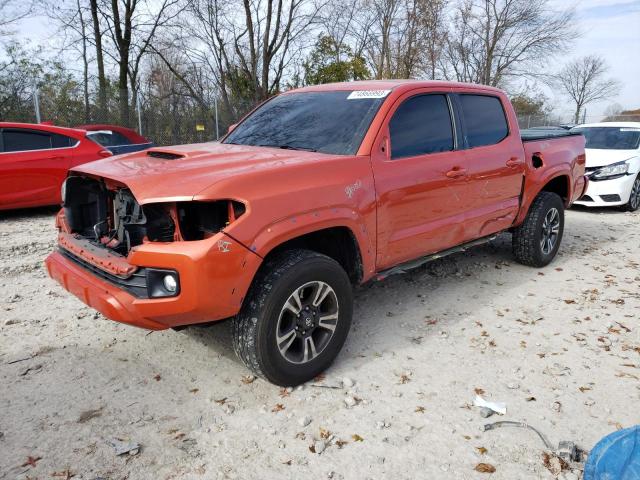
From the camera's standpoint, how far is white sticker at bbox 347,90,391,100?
352 centimetres

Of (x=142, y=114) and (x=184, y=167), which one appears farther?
(x=142, y=114)

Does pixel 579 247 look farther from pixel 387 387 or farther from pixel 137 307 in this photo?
pixel 137 307

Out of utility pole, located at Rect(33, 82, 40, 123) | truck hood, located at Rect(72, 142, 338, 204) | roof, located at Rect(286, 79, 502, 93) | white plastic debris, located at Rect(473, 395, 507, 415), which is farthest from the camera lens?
utility pole, located at Rect(33, 82, 40, 123)

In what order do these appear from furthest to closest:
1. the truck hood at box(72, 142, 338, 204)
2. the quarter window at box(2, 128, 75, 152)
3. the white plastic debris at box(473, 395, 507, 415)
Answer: the quarter window at box(2, 128, 75, 152)
the white plastic debris at box(473, 395, 507, 415)
the truck hood at box(72, 142, 338, 204)

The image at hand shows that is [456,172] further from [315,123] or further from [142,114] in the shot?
[142,114]

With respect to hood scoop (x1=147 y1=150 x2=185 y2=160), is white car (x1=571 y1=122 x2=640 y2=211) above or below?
below

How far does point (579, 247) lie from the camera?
20.9 feet

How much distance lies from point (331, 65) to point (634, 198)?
17.6 m

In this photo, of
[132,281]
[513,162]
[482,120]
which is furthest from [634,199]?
[132,281]

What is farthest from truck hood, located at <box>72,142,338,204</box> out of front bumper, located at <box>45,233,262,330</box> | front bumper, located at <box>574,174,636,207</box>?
front bumper, located at <box>574,174,636,207</box>

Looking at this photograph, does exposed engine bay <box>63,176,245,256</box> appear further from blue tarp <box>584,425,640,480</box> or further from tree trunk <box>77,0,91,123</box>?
tree trunk <box>77,0,91,123</box>

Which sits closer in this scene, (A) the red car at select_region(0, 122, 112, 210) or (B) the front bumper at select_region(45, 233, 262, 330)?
(B) the front bumper at select_region(45, 233, 262, 330)

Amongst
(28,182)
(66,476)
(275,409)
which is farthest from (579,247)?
(28,182)

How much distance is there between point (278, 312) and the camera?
2740 millimetres
